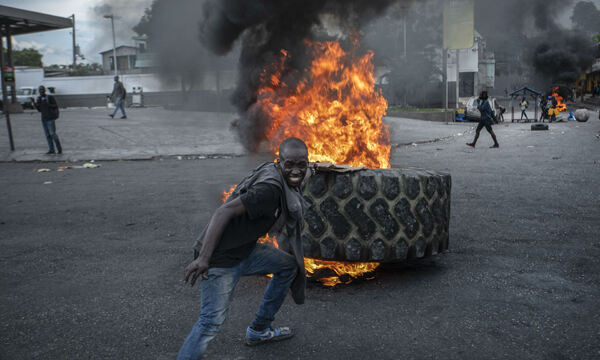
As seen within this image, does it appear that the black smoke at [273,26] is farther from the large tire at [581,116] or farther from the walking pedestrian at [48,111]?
the large tire at [581,116]

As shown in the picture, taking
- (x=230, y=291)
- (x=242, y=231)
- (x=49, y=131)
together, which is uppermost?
(x=49, y=131)

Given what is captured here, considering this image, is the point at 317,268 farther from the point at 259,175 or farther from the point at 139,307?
the point at 259,175

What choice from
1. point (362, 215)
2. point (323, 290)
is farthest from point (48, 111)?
point (362, 215)

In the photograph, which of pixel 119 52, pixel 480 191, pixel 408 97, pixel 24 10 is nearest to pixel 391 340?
pixel 480 191

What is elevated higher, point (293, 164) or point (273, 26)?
point (273, 26)

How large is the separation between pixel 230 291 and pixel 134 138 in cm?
1498

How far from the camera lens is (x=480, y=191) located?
7621mm

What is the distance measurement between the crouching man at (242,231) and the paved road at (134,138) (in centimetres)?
822

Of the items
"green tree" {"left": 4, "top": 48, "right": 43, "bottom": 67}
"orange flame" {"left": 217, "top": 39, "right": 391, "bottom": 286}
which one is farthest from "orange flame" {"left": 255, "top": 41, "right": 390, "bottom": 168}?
"green tree" {"left": 4, "top": 48, "right": 43, "bottom": 67}

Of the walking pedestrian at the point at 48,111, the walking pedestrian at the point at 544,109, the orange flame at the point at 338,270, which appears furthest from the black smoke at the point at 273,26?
the walking pedestrian at the point at 544,109

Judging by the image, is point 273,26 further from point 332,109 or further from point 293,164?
point 293,164

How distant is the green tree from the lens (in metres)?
78.6

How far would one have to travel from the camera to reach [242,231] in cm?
254

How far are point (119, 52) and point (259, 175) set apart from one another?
59.0 metres
